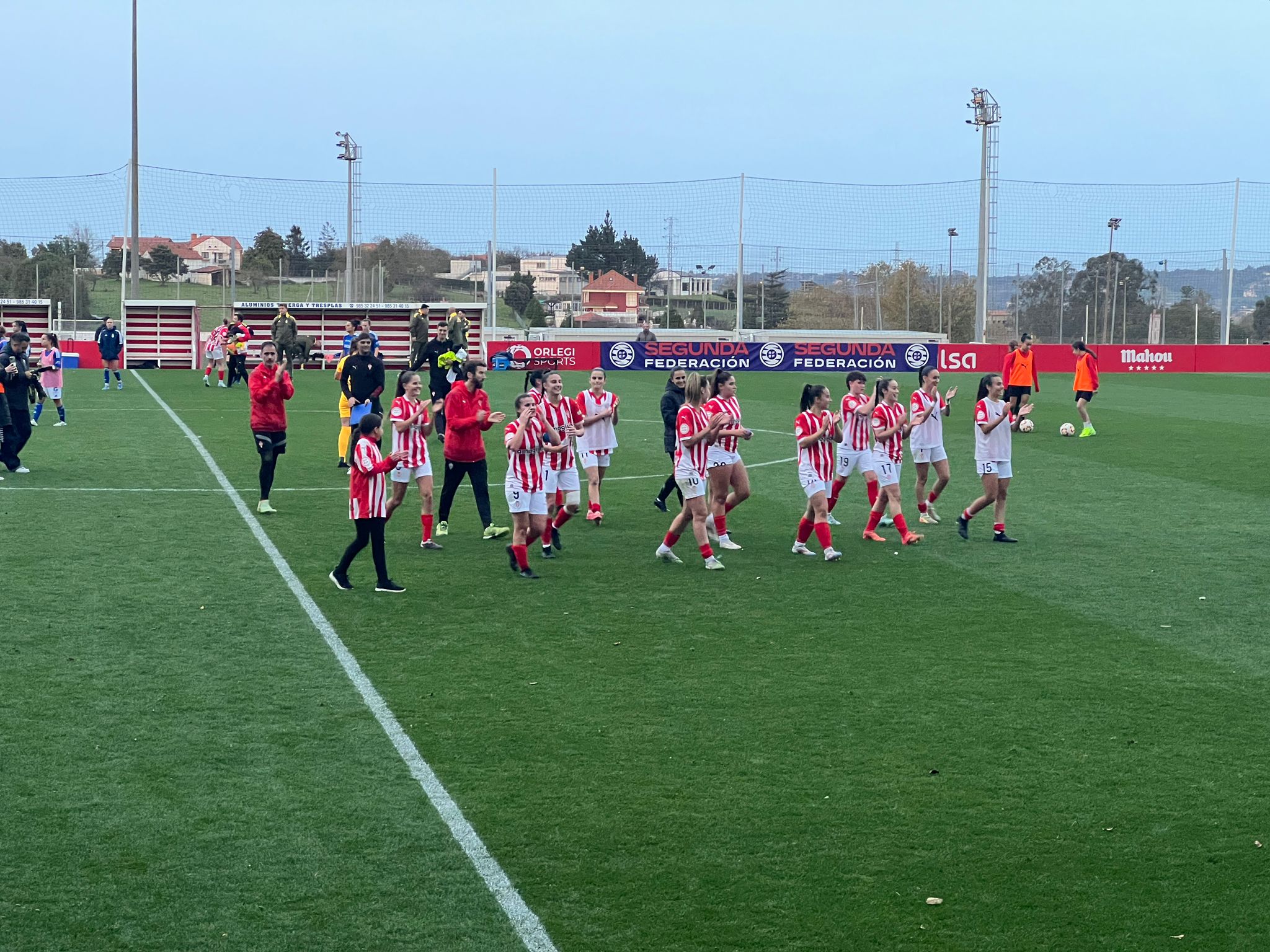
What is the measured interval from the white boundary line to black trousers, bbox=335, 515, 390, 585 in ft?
1.57

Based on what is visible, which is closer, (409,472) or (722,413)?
(722,413)

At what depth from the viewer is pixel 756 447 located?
75.9ft

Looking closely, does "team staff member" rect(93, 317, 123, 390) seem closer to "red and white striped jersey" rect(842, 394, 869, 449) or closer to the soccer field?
the soccer field

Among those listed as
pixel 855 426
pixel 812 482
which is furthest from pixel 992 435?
pixel 812 482

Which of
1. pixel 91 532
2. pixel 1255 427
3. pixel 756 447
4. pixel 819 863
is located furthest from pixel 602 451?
pixel 1255 427

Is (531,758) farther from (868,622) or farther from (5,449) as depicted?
(5,449)

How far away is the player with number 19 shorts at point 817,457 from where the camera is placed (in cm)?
1290

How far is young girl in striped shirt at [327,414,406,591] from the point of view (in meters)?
11.1

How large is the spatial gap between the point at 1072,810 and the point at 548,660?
378 cm

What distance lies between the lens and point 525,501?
12.1 meters

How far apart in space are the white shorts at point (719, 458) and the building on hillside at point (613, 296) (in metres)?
47.4

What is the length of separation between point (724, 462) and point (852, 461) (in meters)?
1.72

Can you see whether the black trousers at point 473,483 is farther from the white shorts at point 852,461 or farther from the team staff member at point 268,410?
the white shorts at point 852,461

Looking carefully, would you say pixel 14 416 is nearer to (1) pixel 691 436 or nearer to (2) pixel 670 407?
(2) pixel 670 407
